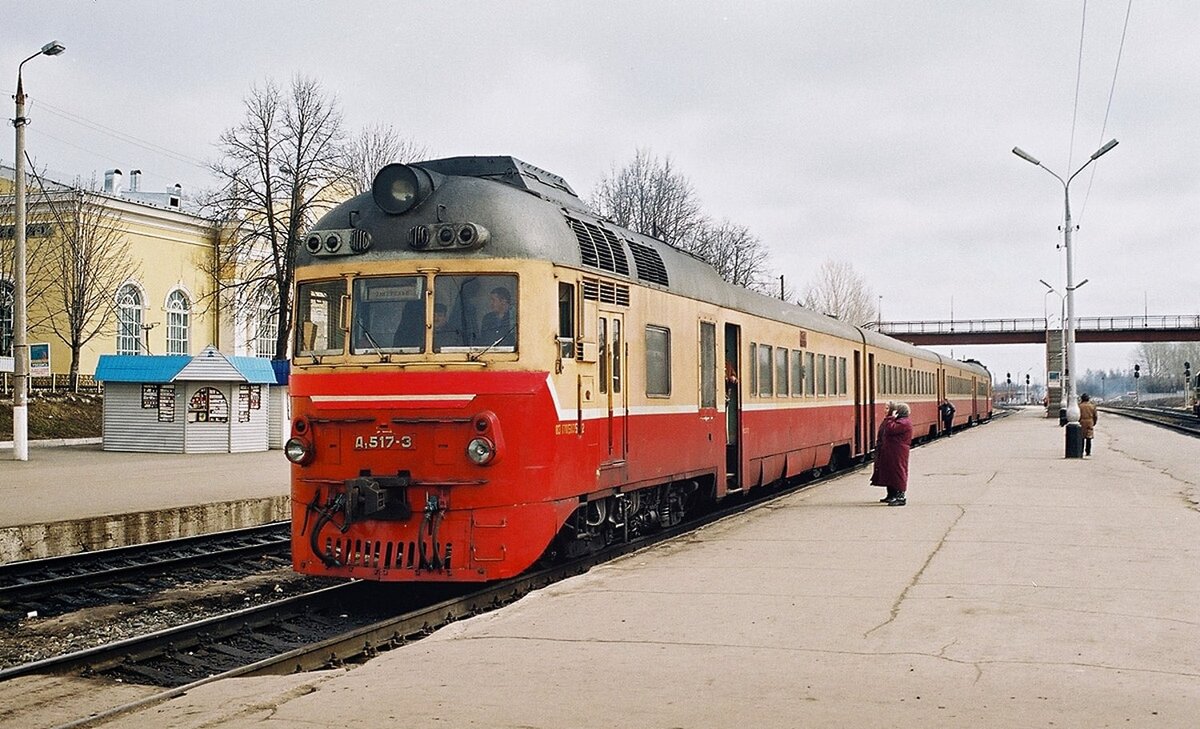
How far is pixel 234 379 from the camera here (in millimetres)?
29109

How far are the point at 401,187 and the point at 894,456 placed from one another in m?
8.67

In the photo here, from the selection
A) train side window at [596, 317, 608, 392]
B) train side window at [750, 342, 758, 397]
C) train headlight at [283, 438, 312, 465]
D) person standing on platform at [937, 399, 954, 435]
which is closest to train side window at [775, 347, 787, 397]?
train side window at [750, 342, 758, 397]

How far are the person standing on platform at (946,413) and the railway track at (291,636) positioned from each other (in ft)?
108

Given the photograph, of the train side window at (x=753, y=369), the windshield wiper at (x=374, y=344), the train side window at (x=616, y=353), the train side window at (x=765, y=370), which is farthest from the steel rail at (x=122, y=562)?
the train side window at (x=765, y=370)

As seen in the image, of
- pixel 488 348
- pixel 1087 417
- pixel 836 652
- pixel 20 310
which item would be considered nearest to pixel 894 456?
pixel 488 348

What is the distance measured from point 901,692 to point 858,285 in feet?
268

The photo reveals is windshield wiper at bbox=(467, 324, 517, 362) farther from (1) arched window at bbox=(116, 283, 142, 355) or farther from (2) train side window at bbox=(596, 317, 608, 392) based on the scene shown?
(1) arched window at bbox=(116, 283, 142, 355)

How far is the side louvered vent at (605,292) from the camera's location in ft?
34.9

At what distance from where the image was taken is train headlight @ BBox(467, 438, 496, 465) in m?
9.27

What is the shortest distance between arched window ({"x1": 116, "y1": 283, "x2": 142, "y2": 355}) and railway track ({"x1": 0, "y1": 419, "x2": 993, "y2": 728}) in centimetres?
4218

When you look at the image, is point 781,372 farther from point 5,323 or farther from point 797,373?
point 5,323

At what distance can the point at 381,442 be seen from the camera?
9523 mm

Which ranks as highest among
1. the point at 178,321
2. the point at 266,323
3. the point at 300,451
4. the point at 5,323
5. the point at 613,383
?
the point at 178,321

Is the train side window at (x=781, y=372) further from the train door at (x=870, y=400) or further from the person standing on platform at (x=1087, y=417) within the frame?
the person standing on platform at (x=1087, y=417)
